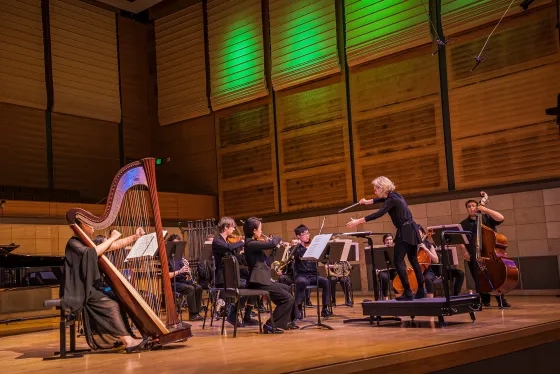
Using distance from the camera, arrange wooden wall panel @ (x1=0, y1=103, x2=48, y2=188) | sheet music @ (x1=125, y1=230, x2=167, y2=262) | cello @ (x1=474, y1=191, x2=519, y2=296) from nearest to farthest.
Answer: sheet music @ (x1=125, y1=230, x2=167, y2=262) → cello @ (x1=474, y1=191, x2=519, y2=296) → wooden wall panel @ (x1=0, y1=103, x2=48, y2=188)

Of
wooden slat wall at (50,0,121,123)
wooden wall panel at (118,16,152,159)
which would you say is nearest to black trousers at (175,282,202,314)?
wooden slat wall at (50,0,121,123)

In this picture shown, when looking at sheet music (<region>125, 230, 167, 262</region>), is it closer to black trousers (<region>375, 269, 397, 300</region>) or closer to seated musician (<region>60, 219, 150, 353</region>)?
seated musician (<region>60, 219, 150, 353</region>)

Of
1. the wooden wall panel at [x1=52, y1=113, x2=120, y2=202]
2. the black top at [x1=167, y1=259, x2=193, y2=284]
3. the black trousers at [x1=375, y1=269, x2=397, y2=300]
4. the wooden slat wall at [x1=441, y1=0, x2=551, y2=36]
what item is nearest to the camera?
the black top at [x1=167, y1=259, x2=193, y2=284]

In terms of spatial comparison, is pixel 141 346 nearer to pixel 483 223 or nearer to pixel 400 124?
pixel 483 223

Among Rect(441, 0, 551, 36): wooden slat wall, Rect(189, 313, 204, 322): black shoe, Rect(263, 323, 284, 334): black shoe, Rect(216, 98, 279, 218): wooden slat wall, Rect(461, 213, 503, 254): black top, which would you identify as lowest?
Rect(189, 313, 204, 322): black shoe

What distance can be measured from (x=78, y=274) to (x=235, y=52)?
8.87m

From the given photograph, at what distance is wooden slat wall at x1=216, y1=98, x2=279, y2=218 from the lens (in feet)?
42.3

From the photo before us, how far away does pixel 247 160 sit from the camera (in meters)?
13.2

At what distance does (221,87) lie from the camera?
13562mm

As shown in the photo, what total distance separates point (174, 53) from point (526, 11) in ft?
25.9

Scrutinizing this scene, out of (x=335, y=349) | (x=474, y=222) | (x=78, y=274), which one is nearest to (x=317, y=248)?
(x=335, y=349)

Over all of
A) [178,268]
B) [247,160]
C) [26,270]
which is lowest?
[178,268]

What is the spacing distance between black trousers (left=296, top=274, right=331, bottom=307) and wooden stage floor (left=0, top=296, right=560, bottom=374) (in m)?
0.66

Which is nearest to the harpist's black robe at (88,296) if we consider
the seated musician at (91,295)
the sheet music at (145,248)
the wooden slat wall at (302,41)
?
the seated musician at (91,295)
